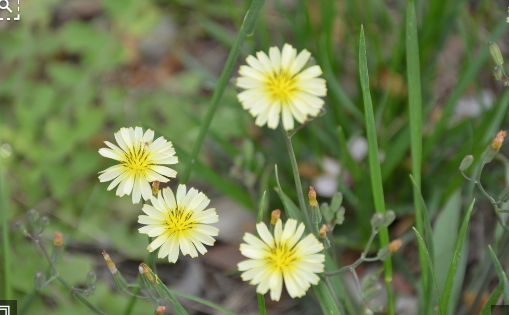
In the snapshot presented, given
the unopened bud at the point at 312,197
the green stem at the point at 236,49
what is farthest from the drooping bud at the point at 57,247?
the unopened bud at the point at 312,197

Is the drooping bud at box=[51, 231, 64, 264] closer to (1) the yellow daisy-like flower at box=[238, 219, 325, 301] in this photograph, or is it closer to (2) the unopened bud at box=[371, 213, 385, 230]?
(1) the yellow daisy-like flower at box=[238, 219, 325, 301]

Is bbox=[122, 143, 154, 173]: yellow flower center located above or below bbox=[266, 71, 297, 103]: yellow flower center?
below

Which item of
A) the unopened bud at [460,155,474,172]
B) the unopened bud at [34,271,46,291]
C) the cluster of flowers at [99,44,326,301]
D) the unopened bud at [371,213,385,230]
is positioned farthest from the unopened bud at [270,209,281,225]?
the unopened bud at [34,271,46,291]

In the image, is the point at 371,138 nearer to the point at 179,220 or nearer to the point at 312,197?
the point at 312,197

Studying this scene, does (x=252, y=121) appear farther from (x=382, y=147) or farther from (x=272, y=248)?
(x=272, y=248)

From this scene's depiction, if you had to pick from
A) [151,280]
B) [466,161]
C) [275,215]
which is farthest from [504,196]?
[151,280]

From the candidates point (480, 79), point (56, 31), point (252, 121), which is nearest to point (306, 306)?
point (252, 121)
